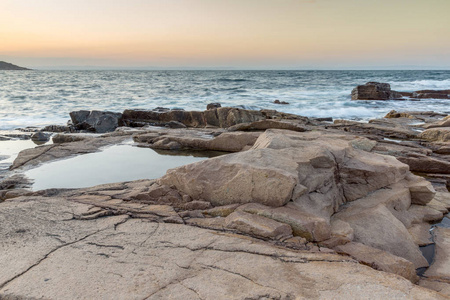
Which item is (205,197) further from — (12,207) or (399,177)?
(399,177)

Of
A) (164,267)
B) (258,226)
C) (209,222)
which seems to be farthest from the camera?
(209,222)

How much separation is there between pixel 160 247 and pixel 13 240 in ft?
4.11

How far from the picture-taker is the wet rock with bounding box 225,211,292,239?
2.79 metres

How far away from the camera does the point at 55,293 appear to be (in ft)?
→ 6.70

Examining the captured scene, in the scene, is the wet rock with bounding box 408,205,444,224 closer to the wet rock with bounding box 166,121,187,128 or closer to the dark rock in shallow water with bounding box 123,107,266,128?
the dark rock in shallow water with bounding box 123,107,266,128

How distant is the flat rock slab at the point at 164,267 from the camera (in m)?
2.04

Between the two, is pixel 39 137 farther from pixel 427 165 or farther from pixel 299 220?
pixel 427 165

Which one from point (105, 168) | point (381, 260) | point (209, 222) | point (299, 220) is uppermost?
point (299, 220)

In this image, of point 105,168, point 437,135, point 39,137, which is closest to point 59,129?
point 39,137

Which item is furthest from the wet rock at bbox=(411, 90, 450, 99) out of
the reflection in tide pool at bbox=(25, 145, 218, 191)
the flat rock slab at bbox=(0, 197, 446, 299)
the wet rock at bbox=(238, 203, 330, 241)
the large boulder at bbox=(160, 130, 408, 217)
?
the flat rock slab at bbox=(0, 197, 446, 299)

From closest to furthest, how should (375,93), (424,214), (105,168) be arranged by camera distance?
(424,214), (105,168), (375,93)

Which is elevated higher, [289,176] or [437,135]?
[289,176]

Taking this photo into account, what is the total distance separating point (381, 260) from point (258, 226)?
3.34ft

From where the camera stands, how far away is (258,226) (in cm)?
284
